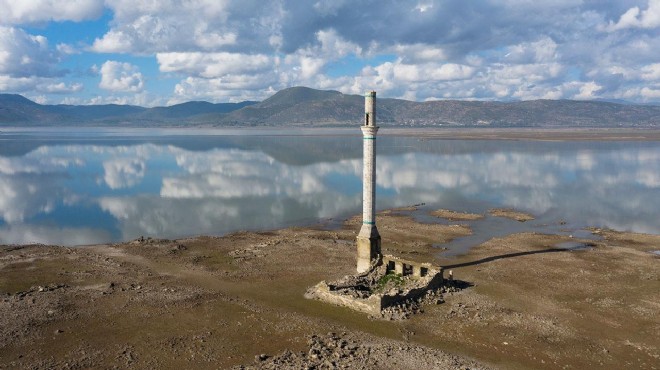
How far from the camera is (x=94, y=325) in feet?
74.6

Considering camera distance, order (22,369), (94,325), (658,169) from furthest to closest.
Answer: (658,169) < (94,325) < (22,369)

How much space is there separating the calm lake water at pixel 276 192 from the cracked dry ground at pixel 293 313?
12.4 m

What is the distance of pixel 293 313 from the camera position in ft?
80.4

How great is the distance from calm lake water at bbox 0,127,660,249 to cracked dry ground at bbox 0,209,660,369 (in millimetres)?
12395

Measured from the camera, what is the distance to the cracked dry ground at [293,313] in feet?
65.7

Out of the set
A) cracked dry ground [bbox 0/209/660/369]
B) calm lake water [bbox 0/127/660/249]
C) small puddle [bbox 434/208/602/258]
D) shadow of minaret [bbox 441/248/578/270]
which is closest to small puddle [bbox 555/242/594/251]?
small puddle [bbox 434/208/602/258]

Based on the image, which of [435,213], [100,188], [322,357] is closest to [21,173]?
[100,188]

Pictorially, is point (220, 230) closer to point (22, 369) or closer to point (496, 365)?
point (22, 369)

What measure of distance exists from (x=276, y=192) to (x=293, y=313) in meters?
46.0

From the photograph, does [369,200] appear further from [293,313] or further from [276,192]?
[276,192]

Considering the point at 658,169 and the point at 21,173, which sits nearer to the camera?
the point at 21,173

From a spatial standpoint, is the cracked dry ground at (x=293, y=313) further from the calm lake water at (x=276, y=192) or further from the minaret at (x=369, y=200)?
the calm lake water at (x=276, y=192)

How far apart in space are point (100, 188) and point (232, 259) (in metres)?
46.9

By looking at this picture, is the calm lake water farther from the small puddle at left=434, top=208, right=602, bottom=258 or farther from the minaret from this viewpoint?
the minaret
